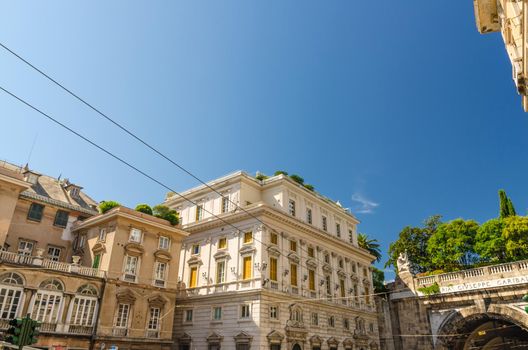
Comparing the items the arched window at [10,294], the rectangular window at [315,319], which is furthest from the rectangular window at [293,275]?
the arched window at [10,294]

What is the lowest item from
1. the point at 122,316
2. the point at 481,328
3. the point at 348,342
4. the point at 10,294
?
the point at 348,342

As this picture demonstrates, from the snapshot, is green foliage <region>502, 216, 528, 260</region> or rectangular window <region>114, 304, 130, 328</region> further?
green foliage <region>502, 216, 528, 260</region>

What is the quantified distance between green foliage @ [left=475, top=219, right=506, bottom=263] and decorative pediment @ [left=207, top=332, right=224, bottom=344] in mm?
34257

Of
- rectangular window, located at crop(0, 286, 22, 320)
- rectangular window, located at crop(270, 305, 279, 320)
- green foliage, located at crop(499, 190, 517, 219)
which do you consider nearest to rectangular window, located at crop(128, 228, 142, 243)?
rectangular window, located at crop(0, 286, 22, 320)

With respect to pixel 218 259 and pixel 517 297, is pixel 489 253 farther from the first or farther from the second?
pixel 218 259

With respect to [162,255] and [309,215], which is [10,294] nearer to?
[162,255]

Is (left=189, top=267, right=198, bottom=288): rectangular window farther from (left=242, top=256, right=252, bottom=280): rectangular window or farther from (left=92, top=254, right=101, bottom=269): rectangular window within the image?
(left=92, top=254, right=101, bottom=269): rectangular window

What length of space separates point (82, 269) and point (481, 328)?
1448 inches

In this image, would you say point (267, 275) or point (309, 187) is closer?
point (267, 275)

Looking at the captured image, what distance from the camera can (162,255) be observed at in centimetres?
2909

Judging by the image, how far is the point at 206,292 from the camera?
31141 millimetres

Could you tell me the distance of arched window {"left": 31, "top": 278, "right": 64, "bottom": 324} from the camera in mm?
21984

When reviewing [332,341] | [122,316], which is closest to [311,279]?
[332,341]

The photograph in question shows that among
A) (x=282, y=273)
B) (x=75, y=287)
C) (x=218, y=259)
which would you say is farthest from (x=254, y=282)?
(x=75, y=287)
